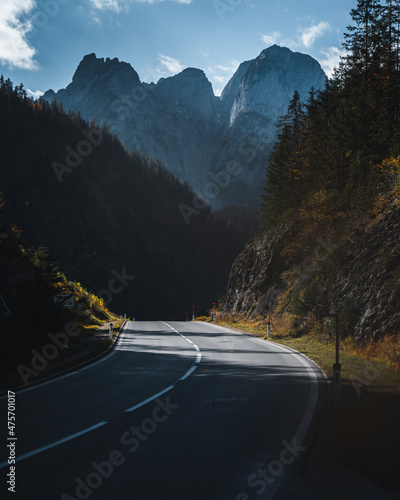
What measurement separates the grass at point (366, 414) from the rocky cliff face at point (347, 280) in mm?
1264

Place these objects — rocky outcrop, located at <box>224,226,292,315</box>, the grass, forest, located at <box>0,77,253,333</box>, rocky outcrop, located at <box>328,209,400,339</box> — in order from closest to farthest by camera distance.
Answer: the grass, rocky outcrop, located at <box>328,209,400,339</box>, rocky outcrop, located at <box>224,226,292,315</box>, forest, located at <box>0,77,253,333</box>

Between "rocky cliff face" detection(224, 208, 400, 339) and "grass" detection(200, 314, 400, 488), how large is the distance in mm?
1264

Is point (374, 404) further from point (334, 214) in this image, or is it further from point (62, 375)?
point (334, 214)

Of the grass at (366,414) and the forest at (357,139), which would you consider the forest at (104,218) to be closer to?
the forest at (357,139)

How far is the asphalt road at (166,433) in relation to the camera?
4.55m

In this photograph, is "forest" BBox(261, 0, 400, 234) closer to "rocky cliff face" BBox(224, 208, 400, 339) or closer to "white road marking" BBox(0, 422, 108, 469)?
"rocky cliff face" BBox(224, 208, 400, 339)

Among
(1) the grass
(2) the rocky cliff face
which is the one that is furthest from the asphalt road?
(2) the rocky cliff face

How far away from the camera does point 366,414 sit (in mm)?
7375

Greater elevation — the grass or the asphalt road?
the grass

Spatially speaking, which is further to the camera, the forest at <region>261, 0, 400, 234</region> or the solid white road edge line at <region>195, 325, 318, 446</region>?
the forest at <region>261, 0, 400, 234</region>

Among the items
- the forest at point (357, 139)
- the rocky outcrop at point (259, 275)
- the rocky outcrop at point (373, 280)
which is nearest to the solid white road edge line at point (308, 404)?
the rocky outcrop at point (373, 280)

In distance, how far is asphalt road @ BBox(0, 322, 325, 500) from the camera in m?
4.55

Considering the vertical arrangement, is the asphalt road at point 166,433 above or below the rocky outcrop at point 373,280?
below

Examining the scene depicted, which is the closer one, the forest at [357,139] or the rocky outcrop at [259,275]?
the forest at [357,139]
